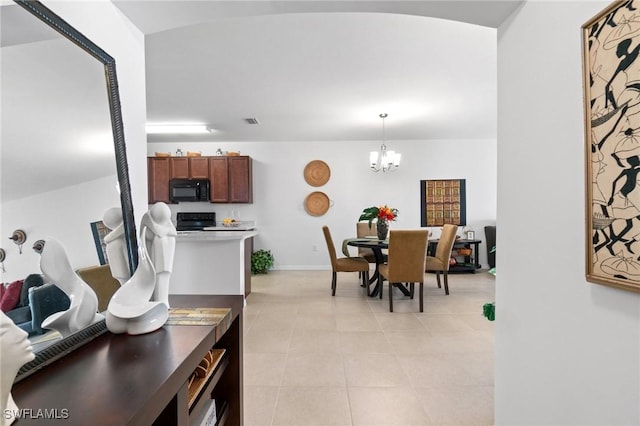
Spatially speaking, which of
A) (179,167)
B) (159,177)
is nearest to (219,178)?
(179,167)

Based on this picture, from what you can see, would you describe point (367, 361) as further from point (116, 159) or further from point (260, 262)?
point (260, 262)

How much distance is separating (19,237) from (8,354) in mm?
363

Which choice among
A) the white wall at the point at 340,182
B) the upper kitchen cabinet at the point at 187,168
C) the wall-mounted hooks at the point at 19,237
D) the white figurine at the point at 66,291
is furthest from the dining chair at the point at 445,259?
the upper kitchen cabinet at the point at 187,168

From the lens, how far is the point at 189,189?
5578 mm

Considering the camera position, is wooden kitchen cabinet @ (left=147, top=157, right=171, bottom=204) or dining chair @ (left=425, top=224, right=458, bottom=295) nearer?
dining chair @ (left=425, top=224, right=458, bottom=295)

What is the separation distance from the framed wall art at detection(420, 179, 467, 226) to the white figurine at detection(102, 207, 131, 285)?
5.59 m

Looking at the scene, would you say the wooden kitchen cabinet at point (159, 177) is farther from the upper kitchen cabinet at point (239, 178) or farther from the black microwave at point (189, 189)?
the upper kitchen cabinet at point (239, 178)

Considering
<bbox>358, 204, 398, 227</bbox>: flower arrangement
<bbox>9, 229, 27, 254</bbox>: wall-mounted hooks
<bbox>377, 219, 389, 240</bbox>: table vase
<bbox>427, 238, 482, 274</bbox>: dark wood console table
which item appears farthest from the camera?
<bbox>427, 238, 482, 274</bbox>: dark wood console table

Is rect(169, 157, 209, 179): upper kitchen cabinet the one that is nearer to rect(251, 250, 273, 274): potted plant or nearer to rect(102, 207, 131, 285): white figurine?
rect(251, 250, 273, 274): potted plant

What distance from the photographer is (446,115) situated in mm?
4504

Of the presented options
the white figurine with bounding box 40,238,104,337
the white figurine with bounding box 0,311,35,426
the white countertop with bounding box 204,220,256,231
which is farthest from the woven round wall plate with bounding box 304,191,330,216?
the white figurine with bounding box 0,311,35,426

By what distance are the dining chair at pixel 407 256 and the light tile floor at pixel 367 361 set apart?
1.24ft

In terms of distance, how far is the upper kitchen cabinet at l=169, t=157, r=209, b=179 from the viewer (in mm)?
5641

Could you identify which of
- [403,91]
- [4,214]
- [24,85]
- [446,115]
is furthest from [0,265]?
[446,115]
